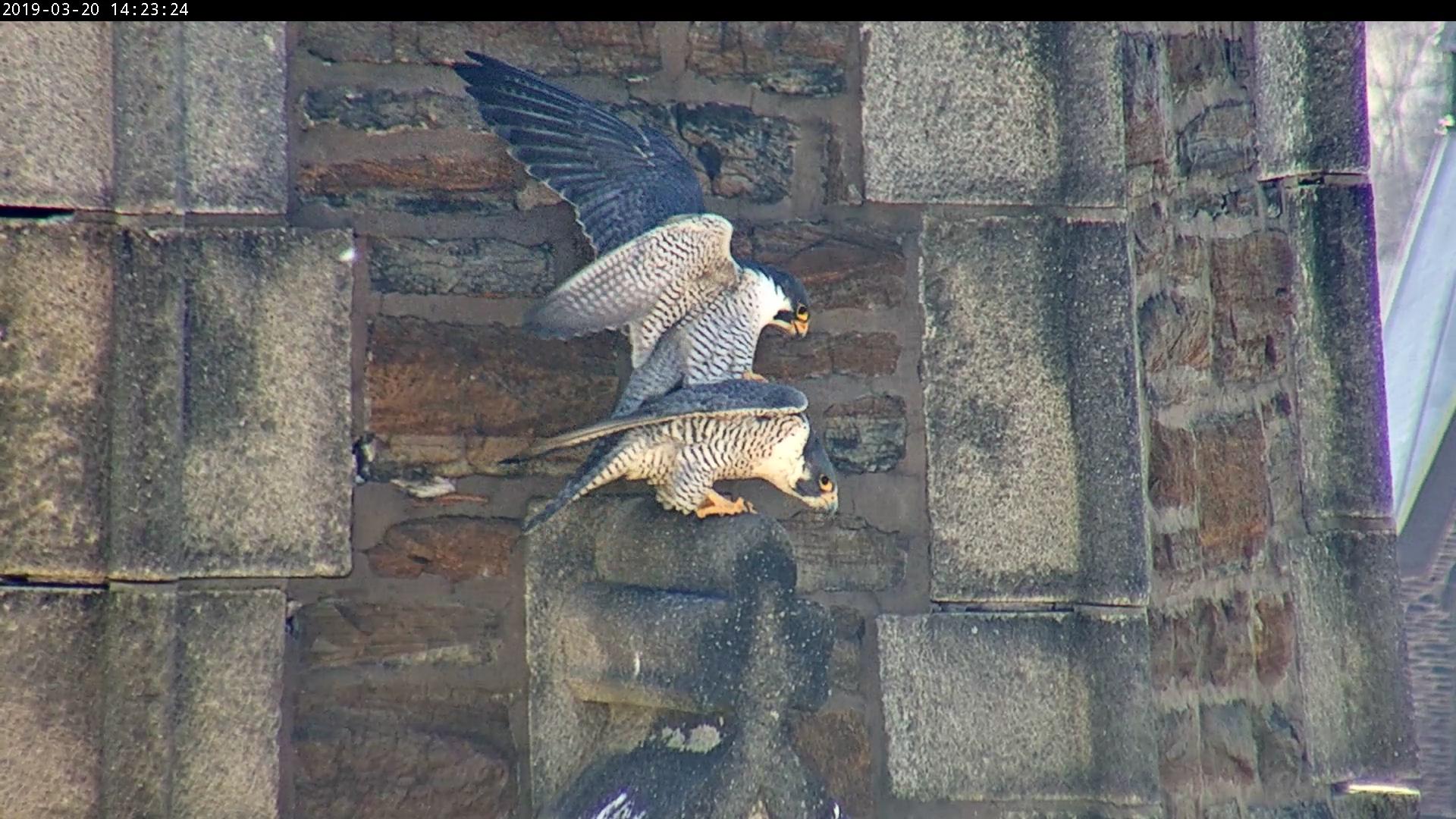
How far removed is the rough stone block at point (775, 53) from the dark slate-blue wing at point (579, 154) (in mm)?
339

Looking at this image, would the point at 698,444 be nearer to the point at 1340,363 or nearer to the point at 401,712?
the point at 401,712

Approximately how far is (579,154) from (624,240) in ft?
0.62

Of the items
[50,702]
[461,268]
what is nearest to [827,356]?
[461,268]

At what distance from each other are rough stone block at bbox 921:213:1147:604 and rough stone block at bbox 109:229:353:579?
3.89 ft

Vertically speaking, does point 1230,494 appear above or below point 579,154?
below

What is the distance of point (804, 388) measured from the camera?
3146 millimetres

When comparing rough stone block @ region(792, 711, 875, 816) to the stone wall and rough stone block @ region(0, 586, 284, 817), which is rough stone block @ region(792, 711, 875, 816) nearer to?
the stone wall

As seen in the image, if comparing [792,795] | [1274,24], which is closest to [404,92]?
[792,795]

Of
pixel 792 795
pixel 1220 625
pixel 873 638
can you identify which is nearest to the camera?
pixel 792 795

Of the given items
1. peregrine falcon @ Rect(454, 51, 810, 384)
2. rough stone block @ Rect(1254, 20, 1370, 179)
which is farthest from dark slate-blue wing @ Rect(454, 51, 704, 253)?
rough stone block @ Rect(1254, 20, 1370, 179)

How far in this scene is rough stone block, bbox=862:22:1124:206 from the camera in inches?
127

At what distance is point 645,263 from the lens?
284cm

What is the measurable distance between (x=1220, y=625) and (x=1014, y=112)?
1173 mm
